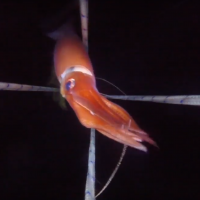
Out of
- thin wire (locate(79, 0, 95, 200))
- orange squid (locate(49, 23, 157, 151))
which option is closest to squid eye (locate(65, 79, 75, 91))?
orange squid (locate(49, 23, 157, 151))

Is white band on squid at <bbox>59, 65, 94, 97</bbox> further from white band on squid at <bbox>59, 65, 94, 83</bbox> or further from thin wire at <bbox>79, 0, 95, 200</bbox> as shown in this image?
thin wire at <bbox>79, 0, 95, 200</bbox>

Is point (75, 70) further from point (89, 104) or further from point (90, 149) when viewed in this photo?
point (90, 149)

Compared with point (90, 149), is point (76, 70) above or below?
above

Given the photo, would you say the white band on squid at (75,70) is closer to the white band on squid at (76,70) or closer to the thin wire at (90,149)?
the white band on squid at (76,70)

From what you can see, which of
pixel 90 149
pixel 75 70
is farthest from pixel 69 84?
pixel 90 149

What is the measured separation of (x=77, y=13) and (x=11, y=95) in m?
0.34

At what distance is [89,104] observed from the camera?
624mm

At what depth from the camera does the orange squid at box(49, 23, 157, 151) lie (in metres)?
0.60

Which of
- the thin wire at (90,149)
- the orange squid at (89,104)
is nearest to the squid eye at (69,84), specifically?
the orange squid at (89,104)

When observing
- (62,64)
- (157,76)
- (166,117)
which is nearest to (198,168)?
(166,117)

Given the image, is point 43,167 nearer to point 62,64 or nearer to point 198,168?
point 62,64

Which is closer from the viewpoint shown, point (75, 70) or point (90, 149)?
point (75, 70)

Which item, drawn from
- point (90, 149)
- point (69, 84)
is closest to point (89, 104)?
point (69, 84)

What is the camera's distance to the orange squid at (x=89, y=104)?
597 mm
